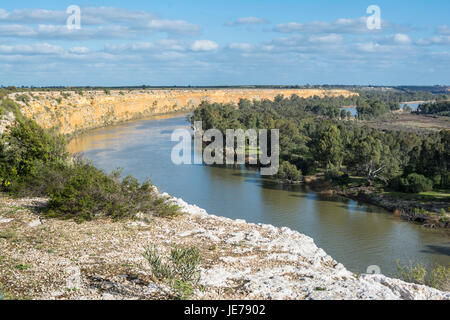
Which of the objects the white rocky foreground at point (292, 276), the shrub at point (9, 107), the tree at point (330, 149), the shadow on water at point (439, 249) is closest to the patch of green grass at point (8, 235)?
the white rocky foreground at point (292, 276)

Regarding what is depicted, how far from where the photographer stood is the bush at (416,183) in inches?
765

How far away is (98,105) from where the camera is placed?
54.7m

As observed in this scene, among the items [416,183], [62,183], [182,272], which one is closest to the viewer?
[182,272]

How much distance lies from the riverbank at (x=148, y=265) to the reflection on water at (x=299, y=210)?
4.11 m

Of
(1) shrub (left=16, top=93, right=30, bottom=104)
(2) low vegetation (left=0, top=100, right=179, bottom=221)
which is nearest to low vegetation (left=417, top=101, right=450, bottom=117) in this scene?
(1) shrub (left=16, top=93, right=30, bottom=104)

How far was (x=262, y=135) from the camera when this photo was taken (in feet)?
107

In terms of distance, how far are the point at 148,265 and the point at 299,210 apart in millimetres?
12236

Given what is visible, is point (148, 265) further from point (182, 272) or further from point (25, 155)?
point (25, 155)

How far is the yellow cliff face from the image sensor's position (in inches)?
1605

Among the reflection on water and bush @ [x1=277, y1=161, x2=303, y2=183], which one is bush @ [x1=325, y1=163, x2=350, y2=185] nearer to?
the reflection on water

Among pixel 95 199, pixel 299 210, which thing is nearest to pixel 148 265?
pixel 95 199

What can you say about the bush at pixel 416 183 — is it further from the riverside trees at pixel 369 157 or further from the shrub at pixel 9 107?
the shrub at pixel 9 107

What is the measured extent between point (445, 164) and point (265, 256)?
46.9ft
